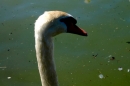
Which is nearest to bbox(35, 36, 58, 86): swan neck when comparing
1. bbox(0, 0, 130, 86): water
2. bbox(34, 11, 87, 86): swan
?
bbox(34, 11, 87, 86): swan

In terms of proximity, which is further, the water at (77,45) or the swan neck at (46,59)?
the water at (77,45)

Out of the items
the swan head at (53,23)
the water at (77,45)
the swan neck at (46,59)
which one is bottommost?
the water at (77,45)

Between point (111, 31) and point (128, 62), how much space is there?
64 centimetres

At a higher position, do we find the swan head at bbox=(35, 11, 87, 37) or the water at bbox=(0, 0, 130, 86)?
the swan head at bbox=(35, 11, 87, 37)

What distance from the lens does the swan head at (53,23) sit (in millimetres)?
2082

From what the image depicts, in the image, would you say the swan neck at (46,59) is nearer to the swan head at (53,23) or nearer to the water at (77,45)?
the swan head at (53,23)

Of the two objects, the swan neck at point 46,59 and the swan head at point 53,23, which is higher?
the swan head at point 53,23

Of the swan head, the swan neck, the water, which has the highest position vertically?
the swan head

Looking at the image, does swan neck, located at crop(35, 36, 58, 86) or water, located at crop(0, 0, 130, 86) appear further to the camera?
water, located at crop(0, 0, 130, 86)

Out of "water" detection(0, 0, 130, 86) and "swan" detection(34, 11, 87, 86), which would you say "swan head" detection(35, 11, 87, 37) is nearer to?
"swan" detection(34, 11, 87, 86)

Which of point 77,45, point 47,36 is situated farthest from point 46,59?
point 77,45

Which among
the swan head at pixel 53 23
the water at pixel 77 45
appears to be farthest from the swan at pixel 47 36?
the water at pixel 77 45

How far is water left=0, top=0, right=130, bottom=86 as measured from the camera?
3.58m

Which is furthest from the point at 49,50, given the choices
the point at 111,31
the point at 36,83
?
the point at 111,31
